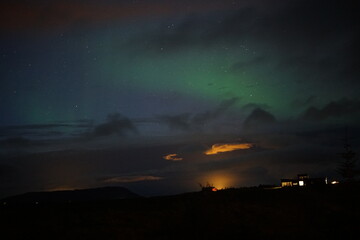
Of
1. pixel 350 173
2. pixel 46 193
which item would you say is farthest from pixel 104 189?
pixel 350 173

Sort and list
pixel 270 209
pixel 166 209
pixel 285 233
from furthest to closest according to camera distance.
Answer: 1. pixel 270 209
2. pixel 166 209
3. pixel 285 233

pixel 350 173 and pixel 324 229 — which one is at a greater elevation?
pixel 350 173

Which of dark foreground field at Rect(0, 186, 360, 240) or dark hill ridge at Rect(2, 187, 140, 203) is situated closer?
dark foreground field at Rect(0, 186, 360, 240)

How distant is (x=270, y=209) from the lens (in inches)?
1560

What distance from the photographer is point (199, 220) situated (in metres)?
31.1

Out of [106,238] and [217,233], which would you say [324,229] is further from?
[106,238]

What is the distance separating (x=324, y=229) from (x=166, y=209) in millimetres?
14157

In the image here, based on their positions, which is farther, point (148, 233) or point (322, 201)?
point (322, 201)

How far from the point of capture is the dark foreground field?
30328 millimetres

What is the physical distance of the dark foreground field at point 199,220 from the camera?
99.5 feet

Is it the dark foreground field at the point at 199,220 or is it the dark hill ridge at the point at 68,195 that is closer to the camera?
the dark foreground field at the point at 199,220

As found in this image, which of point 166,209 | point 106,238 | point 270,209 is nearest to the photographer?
point 106,238

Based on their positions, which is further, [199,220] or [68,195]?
[68,195]

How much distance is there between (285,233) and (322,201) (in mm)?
13095
